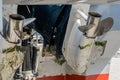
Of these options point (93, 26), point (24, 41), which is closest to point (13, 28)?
point (24, 41)

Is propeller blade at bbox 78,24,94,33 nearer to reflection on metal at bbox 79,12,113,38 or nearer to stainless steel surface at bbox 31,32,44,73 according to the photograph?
reflection on metal at bbox 79,12,113,38

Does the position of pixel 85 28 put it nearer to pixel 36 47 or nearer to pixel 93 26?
pixel 93 26

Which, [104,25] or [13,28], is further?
[104,25]

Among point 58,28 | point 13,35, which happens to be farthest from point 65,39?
point 13,35

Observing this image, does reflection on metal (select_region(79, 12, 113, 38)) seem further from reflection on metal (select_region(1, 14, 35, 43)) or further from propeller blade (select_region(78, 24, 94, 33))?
reflection on metal (select_region(1, 14, 35, 43))

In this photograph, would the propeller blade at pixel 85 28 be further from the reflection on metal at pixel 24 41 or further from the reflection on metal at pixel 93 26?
the reflection on metal at pixel 24 41

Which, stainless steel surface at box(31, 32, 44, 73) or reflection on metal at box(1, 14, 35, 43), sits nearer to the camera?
reflection on metal at box(1, 14, 35, 43)

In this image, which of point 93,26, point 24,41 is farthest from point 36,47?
point 93,26

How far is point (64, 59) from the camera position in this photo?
1190mm

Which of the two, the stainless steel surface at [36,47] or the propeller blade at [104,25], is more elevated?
the propeller blade at [104,25]

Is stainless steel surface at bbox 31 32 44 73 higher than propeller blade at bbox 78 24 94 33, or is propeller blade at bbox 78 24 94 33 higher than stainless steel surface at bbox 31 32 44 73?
propeller blade at bbox 78 24 94 33

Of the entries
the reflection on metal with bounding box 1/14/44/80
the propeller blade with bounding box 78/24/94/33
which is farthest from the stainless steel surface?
the propeller blade with bounding box 78/24/94/33

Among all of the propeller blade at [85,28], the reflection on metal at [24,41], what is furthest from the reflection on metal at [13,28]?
the propeller blade at [85,28]

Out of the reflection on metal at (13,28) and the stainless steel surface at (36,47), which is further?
the stainless steel surface at (36,47)
